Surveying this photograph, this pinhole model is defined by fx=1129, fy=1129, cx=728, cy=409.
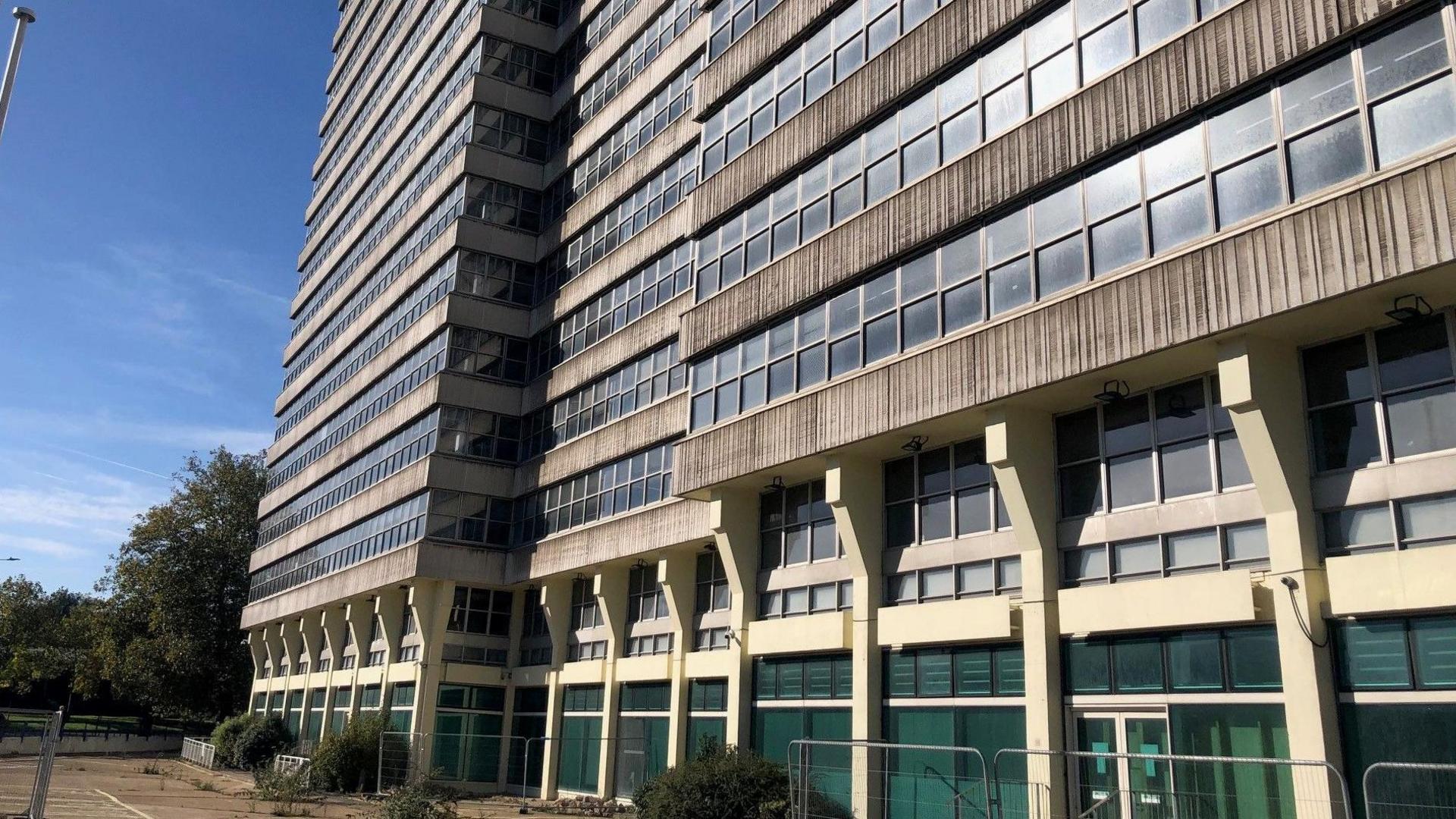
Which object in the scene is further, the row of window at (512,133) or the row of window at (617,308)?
the row of window at (512,133)

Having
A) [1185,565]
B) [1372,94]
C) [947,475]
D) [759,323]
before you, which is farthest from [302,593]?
[1372,94]

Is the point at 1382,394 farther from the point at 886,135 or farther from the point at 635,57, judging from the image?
the point at 635,57

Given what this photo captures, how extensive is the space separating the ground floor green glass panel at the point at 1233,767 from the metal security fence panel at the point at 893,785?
3292mm

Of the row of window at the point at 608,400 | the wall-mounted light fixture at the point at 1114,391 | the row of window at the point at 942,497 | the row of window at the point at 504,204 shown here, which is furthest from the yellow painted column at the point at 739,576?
the row of window at the point at 504,204

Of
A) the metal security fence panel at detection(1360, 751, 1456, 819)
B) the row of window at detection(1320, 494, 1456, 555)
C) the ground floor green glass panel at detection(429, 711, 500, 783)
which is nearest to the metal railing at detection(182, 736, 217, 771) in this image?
the ground floor green glass panel at detection(429, 711, 500, 783)

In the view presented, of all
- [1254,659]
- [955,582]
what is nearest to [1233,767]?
[1254,659]

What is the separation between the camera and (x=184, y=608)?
72938mm

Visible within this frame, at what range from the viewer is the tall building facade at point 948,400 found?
15.0 metres

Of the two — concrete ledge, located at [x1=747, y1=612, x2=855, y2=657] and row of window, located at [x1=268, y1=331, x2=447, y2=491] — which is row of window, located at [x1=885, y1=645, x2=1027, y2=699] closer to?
concrete ledge, located at [x1=747, y1=612, x2=855, y2=657]

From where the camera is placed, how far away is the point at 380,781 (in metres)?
36.3

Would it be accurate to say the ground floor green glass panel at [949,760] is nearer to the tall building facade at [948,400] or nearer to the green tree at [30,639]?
the tall building facade at [948,400]

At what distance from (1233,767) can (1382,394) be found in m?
5.56

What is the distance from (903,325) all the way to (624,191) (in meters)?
19.1

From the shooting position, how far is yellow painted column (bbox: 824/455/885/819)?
72.6ft
